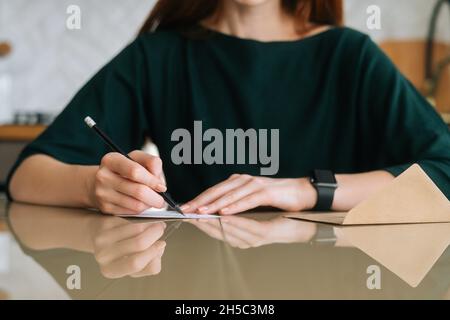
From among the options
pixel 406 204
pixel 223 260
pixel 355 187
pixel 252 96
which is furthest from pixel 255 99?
pixel 223 260

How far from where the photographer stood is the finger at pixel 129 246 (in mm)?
529

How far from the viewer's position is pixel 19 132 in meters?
2.51

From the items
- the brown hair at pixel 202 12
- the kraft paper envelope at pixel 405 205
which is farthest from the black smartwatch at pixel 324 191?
the brown hair at pixel 202 12

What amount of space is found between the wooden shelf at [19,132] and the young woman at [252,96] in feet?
3.53

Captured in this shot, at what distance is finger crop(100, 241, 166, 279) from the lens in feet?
1.49

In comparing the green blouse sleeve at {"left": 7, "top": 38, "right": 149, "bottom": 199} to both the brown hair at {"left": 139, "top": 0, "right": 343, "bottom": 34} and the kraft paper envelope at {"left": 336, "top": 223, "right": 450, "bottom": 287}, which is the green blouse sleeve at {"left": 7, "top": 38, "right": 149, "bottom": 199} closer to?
the brown hair at {"left": 139, "top": 0, "right": 343, "bottom": 34}

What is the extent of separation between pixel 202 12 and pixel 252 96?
10.5 inches

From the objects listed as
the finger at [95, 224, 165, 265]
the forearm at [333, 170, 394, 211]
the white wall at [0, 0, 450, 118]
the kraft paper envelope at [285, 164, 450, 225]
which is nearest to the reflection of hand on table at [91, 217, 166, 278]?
the finger at [95, 224, 165, 265]

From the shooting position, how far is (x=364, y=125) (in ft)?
4.70

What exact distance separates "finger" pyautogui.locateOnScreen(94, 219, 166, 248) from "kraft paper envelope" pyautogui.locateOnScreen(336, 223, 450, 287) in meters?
0.22

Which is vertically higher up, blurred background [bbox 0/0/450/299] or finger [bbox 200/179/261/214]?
blurred background [bbox 0/0/450/299]

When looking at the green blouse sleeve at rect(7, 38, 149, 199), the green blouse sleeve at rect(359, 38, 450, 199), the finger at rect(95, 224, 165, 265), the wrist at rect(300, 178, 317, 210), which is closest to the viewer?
the finger at rect(95, 224, 165, 265)

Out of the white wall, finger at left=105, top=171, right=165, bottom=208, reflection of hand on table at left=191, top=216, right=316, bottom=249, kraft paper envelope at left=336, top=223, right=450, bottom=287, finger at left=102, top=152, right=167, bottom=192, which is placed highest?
the white wall
